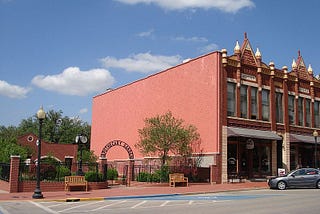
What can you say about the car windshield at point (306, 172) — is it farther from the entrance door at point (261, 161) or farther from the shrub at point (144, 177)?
the shrub at point (144, 177)

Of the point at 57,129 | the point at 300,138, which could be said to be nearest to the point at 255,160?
the point at 300,138

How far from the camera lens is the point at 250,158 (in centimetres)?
3366

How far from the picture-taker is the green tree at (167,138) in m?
31.5

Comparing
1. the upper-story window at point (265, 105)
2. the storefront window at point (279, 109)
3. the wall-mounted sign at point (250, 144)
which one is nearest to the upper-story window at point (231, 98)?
the wall-mounted sign at point (250, 144)

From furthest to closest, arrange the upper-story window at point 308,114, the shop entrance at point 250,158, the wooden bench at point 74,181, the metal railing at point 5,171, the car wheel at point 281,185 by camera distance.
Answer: the upper-story window at point 308,114 → the shop entrance at point 250,158 → the car wheel at point 281,185 → the metal railing at point 5,171 → the wooden bench at point 74,181

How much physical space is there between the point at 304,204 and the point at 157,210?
18.8 feet

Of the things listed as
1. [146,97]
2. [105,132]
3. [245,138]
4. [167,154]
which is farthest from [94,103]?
[245,138]

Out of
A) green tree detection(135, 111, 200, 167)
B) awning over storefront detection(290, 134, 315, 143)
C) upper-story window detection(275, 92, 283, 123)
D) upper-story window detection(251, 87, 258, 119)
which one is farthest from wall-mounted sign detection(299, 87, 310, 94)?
green tree detection(135, 111, 200, 167)

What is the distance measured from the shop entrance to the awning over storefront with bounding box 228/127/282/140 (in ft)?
2.72

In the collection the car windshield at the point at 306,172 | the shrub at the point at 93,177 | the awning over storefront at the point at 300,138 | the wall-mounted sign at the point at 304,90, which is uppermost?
the wall-mounted sign at the point at 304,90

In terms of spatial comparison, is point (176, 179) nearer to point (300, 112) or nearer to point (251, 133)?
point (251, 133)

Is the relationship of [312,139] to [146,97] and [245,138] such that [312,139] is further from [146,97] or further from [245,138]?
[146,97]

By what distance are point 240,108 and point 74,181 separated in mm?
15150

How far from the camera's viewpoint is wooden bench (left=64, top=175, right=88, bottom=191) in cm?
2394
